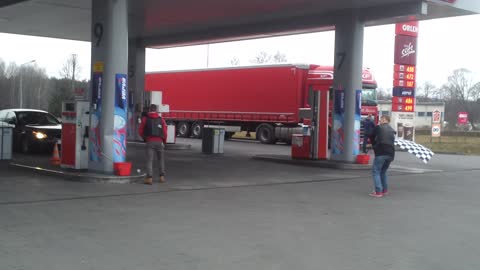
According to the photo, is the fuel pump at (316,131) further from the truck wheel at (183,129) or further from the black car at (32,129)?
the truck wheel at (183,129)

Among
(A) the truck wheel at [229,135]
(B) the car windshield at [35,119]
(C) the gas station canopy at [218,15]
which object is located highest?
(C) the gas station canopy at [218,15]

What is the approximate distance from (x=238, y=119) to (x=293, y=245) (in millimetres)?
25157

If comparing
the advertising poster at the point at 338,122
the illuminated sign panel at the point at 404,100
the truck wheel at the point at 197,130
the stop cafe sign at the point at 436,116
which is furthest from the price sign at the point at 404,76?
the truck wheel at the point at 197,130

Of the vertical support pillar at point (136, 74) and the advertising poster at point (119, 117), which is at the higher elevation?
the vertical support pillar at point (136, 74)

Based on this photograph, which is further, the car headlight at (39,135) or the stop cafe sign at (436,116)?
the stop cafe sign at (436,116)

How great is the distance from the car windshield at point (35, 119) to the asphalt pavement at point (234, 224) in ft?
16.4

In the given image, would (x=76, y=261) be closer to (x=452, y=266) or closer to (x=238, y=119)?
(x=452, y=266)

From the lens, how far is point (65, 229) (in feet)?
25.0

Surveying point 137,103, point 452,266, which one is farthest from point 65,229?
point 137,103

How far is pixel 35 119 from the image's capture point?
1928cm

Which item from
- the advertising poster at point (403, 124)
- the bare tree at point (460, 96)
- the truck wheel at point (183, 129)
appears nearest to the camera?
the advertising poster at point (403, 124)

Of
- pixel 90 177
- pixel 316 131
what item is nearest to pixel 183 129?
pixel 316 131

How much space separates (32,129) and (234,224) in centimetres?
1234

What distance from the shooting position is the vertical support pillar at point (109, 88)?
43.4ft
